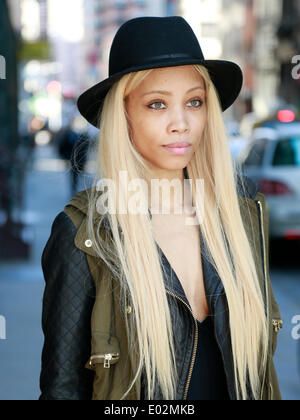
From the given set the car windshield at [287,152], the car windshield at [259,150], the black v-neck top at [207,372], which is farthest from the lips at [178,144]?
the car windshield at [259,150]

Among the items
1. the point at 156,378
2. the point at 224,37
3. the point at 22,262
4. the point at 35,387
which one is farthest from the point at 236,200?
the point at 224,37

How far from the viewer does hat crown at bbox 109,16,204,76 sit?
221 centimetres

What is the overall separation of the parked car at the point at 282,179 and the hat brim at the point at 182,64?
741 centimetres

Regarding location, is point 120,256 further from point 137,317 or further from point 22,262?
point 22,262

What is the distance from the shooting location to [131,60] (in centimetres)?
223

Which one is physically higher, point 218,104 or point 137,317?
point 218,104

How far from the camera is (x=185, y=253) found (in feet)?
7.68

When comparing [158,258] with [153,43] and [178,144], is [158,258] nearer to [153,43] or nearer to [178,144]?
[178,144]

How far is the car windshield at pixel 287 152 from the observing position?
10352 mm

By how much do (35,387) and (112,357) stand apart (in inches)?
143

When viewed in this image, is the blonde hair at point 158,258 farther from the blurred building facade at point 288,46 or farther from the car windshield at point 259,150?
the blurred building facade at point 288,46

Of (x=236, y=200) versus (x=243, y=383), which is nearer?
(x=243, y=383)

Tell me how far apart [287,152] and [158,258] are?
8.49 meters
